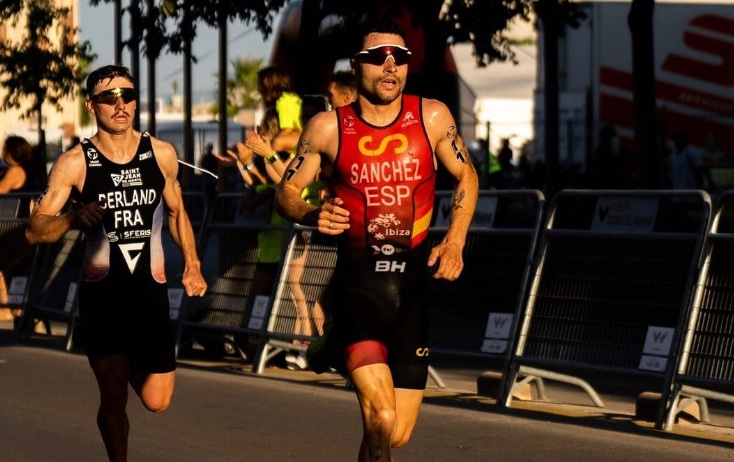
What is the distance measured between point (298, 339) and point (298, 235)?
859mm

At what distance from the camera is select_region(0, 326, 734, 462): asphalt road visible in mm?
9242

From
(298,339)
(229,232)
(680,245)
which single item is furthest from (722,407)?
(229,232)

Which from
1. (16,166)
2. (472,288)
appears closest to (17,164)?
(16,166)

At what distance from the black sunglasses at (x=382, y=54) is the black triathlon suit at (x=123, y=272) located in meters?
1.30

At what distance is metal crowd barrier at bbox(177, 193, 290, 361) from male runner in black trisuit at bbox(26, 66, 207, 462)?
5.41 metres

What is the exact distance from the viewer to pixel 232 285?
14.1m

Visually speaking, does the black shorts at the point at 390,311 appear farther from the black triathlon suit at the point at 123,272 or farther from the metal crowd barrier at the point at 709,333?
the metal crowd barrier at the point at 709,333

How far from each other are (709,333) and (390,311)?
3532 mm

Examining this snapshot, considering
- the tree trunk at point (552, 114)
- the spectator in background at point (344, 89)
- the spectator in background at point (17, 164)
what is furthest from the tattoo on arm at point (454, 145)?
the tree trunk at point (552, 114)

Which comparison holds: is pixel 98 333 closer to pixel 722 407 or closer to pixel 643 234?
pixel 643 234

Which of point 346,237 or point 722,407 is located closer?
point 346,237

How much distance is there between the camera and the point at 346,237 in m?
7.29

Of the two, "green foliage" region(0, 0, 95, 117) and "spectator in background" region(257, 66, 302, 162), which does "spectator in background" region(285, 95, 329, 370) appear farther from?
"green foliage" region(0, 0, 95, 117)

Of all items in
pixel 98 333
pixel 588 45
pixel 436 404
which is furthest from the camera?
pixel 588 45
